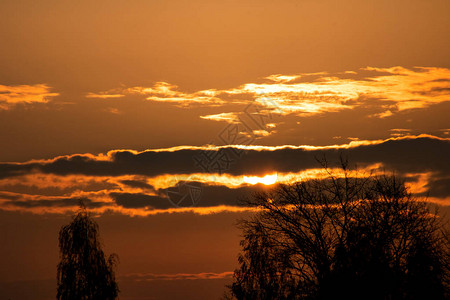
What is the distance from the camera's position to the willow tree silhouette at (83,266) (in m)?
53.4

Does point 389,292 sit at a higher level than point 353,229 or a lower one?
lower

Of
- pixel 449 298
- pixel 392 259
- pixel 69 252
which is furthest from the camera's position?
pixel 69 252

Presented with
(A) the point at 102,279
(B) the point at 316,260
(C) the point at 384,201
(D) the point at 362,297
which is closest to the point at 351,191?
(C) the point at 384,201

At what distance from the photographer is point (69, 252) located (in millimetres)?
53969

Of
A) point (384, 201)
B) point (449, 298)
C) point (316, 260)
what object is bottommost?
point (449, 298)

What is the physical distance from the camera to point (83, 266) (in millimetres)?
53875

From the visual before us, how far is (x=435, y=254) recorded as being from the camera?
45594mm

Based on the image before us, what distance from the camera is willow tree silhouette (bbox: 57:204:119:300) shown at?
53.4 meters

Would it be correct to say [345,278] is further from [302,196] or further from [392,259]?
[302,196]

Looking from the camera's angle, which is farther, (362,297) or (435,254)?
(435,254)

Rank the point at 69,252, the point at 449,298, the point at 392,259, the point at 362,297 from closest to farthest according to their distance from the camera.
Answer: the point at 362,297 → the point at 392,259 → the point at 449,298 → the point at 69,252

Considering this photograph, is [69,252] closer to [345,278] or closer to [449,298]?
[345,278]

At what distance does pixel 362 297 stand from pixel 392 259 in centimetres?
432

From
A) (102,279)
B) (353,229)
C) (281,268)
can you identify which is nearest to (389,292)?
(353,229)
